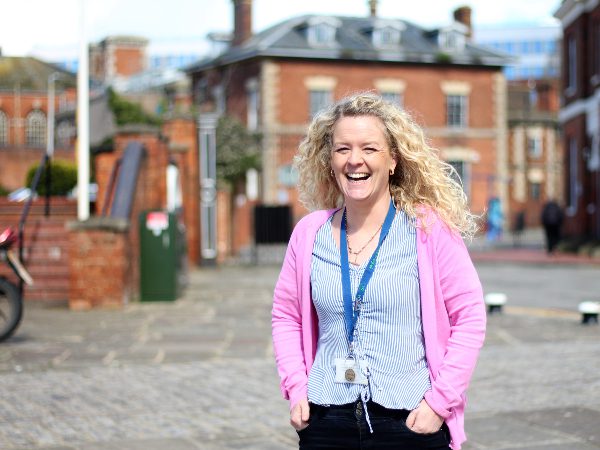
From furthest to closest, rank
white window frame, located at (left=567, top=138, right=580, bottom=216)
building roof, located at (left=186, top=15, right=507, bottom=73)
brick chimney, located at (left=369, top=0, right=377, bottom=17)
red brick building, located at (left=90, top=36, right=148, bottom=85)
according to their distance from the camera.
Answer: red brick building, located at (left=90, top=36, right=148, bottom=85)
brick chimney, located at (left=369, top=0, right=377, bottom=17)
building roof, located at (left=186, top=15, right=507, bottom=73)
white window frame, located at (left=567, top=138, right=580, bottom=216)

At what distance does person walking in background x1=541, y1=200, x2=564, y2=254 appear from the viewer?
98.5 feet

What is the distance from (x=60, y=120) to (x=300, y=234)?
162 ft

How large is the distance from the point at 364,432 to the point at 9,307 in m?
7.16

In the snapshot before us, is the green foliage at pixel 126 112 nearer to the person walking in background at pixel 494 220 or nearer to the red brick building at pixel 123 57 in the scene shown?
the person walking in background at pixel 494 220

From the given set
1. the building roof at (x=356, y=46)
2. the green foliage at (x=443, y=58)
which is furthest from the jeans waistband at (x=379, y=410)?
the green foliage at (x=443, y=58)

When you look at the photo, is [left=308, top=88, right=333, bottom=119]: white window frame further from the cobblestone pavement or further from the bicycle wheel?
the bicycle wheel

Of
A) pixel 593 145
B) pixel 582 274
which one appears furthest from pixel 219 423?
pixel 593 145

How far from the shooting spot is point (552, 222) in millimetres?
30047

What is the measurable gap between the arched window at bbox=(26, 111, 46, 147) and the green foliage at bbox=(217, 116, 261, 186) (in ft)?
67.9

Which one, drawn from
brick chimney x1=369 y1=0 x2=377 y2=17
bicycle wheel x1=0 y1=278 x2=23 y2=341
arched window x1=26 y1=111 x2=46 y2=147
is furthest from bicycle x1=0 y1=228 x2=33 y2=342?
arched window x1=26 y1=111 x2=46 y2=147

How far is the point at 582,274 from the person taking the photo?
22.9 meters

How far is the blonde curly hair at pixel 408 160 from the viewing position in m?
3.24

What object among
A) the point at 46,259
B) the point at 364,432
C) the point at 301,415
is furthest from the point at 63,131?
the point at 364,432

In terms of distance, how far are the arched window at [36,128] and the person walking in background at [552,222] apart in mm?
31943
